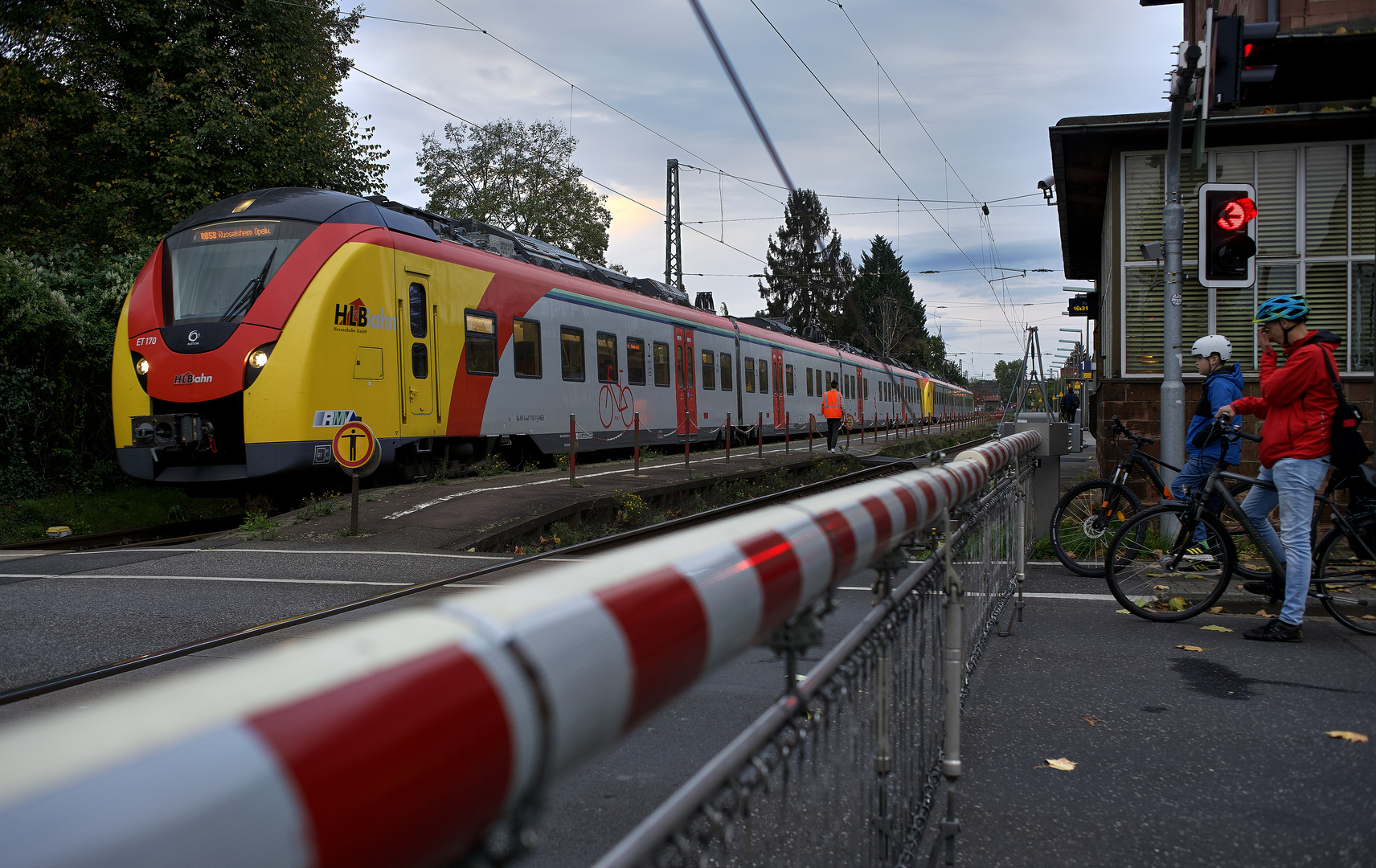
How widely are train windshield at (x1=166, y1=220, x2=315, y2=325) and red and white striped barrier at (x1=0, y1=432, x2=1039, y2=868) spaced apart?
11157mm

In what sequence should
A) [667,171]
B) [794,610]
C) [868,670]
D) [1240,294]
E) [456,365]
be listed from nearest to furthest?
1. [794,610]
2. [868,670]
3. [1240,294]
4. [456,365]
5. [667,171]

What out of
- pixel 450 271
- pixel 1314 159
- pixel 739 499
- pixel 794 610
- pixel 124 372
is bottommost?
pixel 739 499

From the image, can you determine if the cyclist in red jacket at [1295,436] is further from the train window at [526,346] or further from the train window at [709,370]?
the train window at [709,370]

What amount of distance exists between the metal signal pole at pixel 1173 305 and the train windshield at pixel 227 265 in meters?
8.80

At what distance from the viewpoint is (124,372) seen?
456 inches

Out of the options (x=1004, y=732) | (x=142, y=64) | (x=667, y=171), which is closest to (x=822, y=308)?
(x=667, y=171)

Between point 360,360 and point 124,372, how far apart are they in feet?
9.08

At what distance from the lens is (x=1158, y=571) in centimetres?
624

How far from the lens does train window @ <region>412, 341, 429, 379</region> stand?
12.3 m

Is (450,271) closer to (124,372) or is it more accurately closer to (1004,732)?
(124,372)

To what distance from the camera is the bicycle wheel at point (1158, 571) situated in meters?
6.14

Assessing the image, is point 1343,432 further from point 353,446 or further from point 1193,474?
point 353,446

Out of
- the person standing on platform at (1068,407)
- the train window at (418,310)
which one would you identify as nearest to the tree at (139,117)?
the train window at (418,310)

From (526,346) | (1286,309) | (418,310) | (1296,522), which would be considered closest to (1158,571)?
(1296,522)
